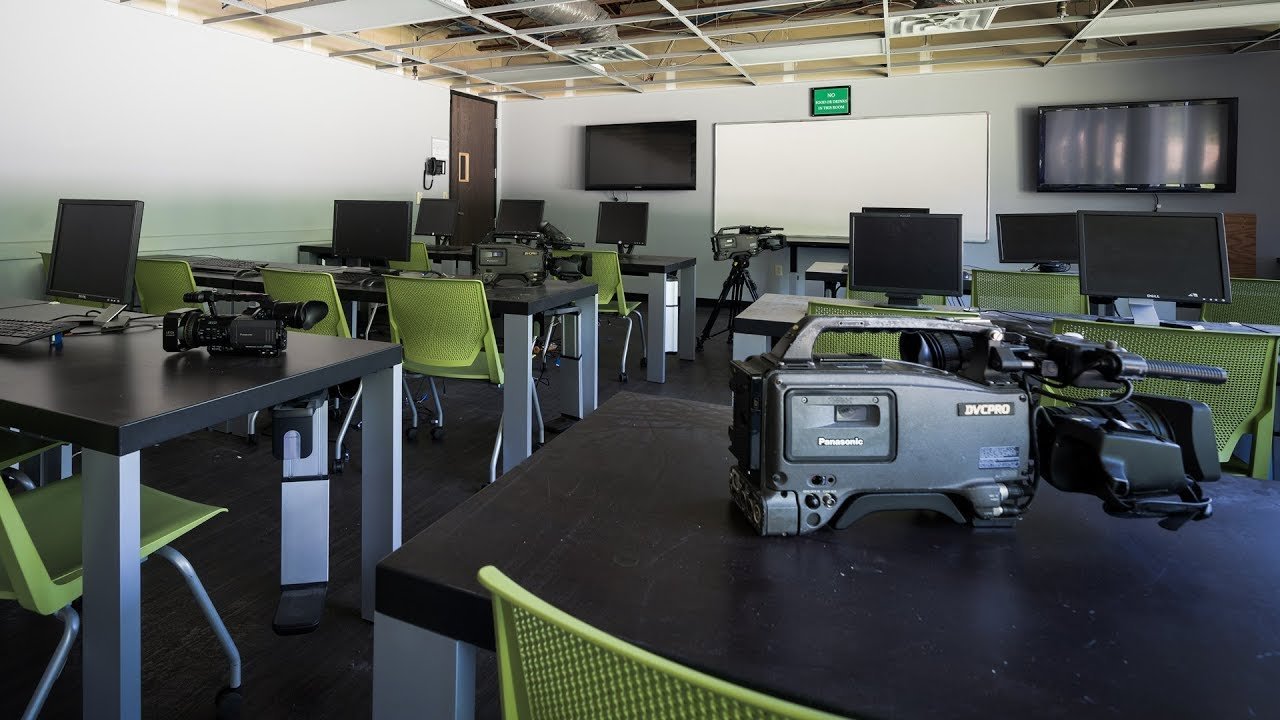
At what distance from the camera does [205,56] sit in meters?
5.59

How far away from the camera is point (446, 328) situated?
120 inches

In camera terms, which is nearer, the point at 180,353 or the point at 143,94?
the point at 180,353

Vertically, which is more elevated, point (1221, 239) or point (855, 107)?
point (855, 107)

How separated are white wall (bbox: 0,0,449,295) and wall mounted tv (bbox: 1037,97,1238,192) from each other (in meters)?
6.43

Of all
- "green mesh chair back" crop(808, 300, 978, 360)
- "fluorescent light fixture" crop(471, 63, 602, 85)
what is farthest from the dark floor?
"fluorescent light fixture" crop(471, 63, 602, 85)

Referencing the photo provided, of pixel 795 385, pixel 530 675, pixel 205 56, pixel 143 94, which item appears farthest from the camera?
pixel 205 56

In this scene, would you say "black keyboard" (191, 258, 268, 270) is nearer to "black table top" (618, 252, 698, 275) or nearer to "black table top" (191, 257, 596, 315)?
"black table top" (191, 257, 596, 315)

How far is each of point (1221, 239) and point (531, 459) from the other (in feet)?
9.12

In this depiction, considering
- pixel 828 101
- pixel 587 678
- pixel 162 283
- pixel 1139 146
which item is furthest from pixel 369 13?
pixel 1139 146

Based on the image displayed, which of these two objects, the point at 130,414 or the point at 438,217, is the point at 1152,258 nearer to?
the point at 130,414

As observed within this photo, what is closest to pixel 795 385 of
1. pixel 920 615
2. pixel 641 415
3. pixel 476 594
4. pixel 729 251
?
pixel 920 615

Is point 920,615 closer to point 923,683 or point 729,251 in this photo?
point 923,683

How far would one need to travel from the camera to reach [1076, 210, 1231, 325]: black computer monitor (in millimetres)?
2744

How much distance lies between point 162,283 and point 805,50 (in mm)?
5201
